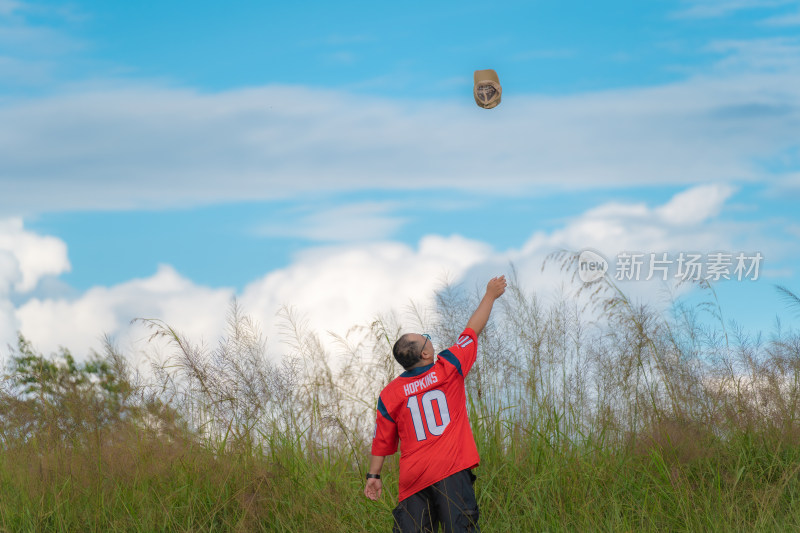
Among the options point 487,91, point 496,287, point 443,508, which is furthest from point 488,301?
point 487,91

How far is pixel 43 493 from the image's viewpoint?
5574mm

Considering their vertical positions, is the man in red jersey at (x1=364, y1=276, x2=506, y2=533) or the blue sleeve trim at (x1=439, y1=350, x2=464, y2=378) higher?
the blue sleeve trim at (x1=439, y1=350, x2=464, y2=378)

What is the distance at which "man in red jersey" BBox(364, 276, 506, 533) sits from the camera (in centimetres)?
443

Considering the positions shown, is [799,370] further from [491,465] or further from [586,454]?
[491,465]

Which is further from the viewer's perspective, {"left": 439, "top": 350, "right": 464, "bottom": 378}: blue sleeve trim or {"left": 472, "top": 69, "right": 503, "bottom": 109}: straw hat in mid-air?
{"left": 472, "top": 69, "right": 503, "bottom": 109}: straw hat in mid-air

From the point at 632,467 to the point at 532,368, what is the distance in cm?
119

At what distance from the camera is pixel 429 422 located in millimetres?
4512

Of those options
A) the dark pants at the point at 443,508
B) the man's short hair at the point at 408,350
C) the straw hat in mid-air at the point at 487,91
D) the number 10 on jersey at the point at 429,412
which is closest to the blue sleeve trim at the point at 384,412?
the number 10 on jersey at the point at 429,412

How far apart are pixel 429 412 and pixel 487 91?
304 cm

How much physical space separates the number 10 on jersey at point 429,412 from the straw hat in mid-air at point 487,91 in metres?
2.80

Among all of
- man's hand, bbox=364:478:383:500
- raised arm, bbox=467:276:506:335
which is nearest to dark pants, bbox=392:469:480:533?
man's hand, bbox=364:478:383:500

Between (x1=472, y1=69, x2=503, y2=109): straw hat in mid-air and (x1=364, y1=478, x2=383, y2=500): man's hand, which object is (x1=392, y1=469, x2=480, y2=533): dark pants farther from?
(x1=472, y1=69, x2=503, y2=109): straw hat in mid-air

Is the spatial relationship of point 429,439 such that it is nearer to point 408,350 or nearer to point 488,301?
point 408,350

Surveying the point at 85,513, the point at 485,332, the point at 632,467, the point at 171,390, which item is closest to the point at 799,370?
the point at 632,467
